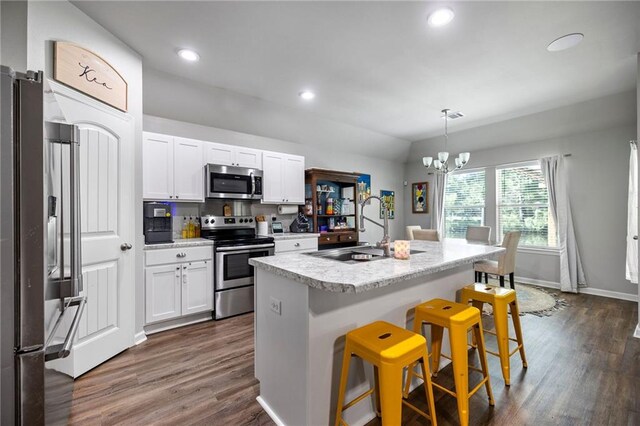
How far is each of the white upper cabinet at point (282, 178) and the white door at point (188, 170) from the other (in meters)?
0.94

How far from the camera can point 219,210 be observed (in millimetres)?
4113

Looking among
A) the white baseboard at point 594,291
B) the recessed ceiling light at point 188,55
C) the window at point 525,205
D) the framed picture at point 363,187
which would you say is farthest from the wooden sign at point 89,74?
the white baseboard at point 594,291

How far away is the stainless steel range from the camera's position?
335 centimetres

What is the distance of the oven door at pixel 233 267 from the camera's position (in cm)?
334

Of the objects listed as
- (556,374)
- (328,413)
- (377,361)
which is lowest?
(556,374)

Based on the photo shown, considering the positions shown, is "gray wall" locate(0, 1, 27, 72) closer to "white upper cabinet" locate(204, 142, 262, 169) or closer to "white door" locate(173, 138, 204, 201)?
"white door" locate(173, 138, 204, 201)

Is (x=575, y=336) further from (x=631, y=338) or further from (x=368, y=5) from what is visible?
(x=368, y=5)

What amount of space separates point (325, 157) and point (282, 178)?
1330 millimetres

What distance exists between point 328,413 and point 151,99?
365 centimetres

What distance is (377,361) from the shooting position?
130cm

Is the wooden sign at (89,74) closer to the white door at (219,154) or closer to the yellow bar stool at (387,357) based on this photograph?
the white door at (219,154)

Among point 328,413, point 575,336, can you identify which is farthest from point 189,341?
point 575,336

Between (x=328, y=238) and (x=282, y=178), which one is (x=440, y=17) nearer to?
(x=282, y=178)

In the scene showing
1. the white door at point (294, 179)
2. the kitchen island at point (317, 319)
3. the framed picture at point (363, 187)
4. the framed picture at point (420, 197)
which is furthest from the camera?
the framed picture at point (420, 197)
